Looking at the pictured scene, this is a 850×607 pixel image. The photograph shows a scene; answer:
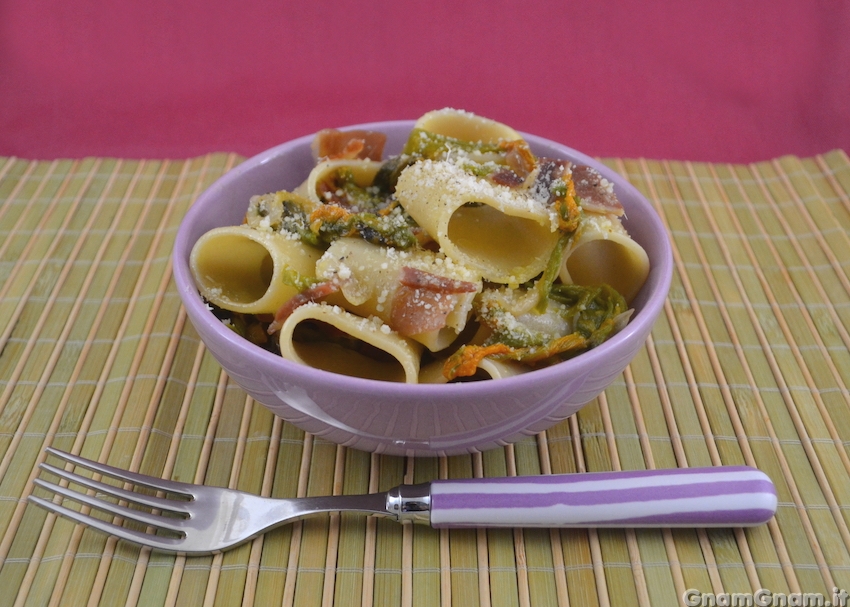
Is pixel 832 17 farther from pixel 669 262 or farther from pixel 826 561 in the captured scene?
pixel 826 561

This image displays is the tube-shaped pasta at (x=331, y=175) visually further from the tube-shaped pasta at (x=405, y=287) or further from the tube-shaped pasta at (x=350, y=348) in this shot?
the tube-shaped pasta at (x=350, y=348)

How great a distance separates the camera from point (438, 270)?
5.81 feet

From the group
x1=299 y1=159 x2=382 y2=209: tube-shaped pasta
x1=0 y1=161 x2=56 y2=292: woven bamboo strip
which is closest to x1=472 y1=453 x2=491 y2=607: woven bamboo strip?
x1=299 y1=159 x2=382 y2=209: tube-shaped pasta

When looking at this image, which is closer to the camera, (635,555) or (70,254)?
(635,555)

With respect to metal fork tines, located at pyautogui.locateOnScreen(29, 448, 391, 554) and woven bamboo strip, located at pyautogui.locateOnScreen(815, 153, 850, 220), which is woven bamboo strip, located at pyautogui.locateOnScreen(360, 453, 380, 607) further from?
woven bamboo strip, located at pyautogui.locateOnScreen(815, 153, 850, 220)

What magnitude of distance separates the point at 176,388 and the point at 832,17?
4.46m

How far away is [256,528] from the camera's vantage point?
173 cm

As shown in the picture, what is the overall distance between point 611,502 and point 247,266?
3.70ft

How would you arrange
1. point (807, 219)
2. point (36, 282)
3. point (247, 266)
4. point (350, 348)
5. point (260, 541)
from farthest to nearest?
point (807, 219), point (36, 282), point (247, 266), point (350, 348), point (260, 541)

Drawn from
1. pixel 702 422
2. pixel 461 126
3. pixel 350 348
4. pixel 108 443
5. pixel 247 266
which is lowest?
pixel 108 443

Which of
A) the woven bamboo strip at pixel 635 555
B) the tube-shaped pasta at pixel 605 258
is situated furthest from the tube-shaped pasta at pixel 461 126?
the woven bamboo strip at pixel 635 555

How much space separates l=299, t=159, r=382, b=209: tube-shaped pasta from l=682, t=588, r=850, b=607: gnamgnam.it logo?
1.36 m

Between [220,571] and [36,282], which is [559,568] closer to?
[220,571]

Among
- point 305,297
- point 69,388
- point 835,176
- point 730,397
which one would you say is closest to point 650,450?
point 730,397
